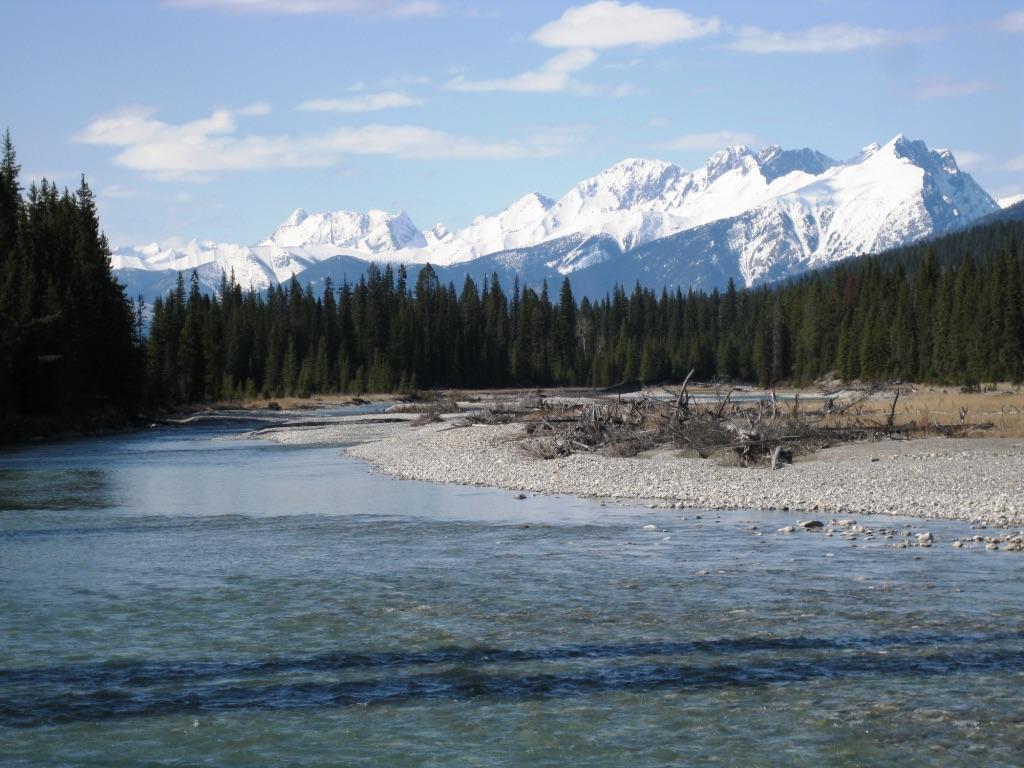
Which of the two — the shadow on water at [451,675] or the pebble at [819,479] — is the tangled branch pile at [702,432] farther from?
the shadow on water at [451,675]

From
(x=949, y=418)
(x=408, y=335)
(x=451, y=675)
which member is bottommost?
(x=451, y=675)

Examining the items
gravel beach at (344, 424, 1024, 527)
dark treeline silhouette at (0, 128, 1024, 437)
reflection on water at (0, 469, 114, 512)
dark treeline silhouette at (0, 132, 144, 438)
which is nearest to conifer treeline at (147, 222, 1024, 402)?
dark treeline silhouette at (0, 128, 1024, 437)

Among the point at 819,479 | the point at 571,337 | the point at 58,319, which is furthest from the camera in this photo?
the point at 571,337

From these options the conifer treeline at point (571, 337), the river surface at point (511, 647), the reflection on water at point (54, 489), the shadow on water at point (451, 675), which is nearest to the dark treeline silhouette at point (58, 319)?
the conifer treeline at point (571, 337)

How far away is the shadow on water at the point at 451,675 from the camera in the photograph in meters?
10.7

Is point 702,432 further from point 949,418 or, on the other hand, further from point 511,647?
point 511,647

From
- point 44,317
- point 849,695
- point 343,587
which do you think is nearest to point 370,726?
point 849,695

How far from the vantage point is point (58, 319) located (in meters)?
61.3

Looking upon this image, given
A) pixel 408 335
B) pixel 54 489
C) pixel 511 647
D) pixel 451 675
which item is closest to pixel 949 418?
pixel 54 489

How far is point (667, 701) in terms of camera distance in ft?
34.6

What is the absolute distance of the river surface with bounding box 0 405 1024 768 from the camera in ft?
31.1

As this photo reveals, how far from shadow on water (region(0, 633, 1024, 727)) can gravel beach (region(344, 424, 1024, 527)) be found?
9.79 meters

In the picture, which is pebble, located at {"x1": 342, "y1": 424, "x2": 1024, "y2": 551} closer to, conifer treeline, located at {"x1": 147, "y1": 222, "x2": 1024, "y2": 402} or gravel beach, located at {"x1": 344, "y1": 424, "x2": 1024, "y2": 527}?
gravel beach, located at {"x1": 344, "y1": 424, "x2": 1024, "y2": 527}

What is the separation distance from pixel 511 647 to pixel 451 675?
3.97 ft
